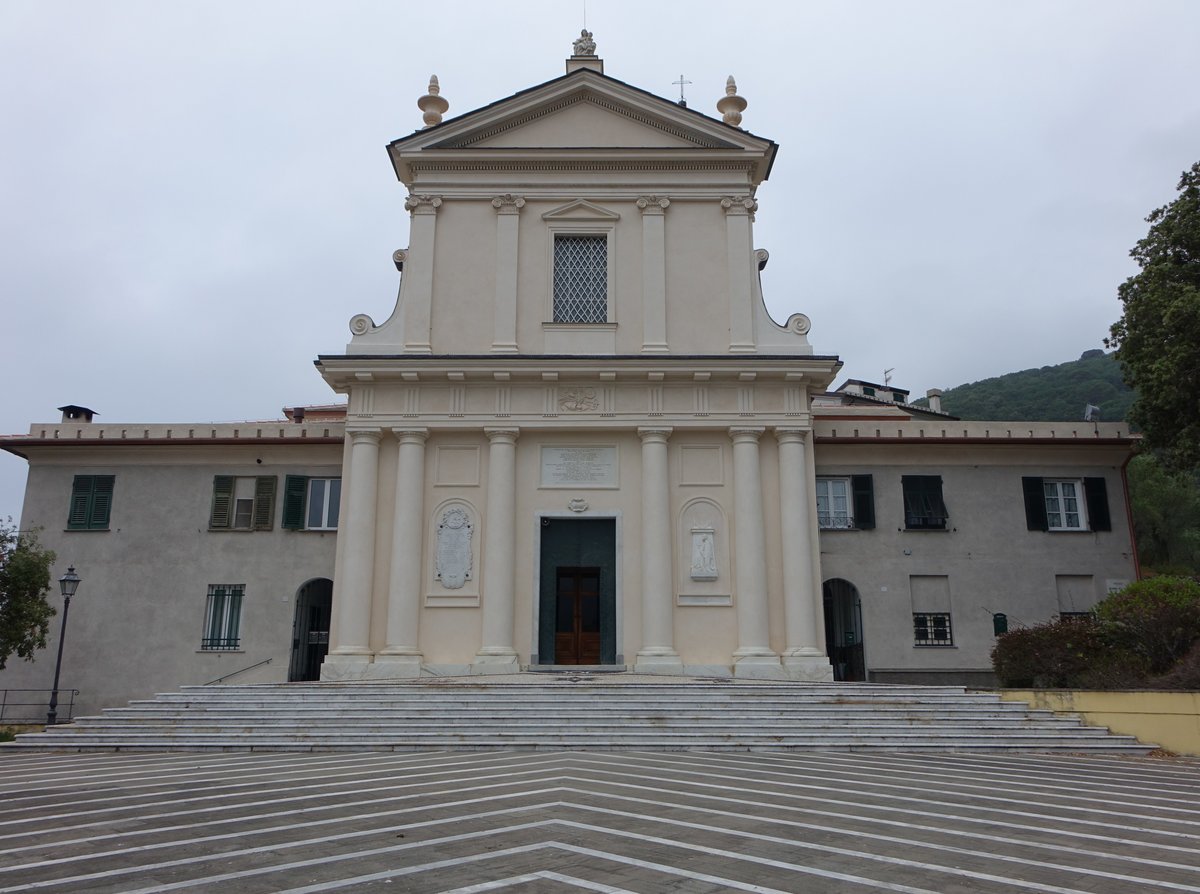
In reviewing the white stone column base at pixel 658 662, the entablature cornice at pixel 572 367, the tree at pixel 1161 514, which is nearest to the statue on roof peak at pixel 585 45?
the entablature cornice at pixel 572 367

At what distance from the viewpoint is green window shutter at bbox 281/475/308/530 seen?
2394cm

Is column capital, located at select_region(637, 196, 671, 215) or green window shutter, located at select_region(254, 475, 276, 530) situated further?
green window shutter, located at select_region(254, 475, 276, 530)

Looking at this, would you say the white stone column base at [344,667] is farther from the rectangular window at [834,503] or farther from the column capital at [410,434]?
the rectangular window at [834,503]

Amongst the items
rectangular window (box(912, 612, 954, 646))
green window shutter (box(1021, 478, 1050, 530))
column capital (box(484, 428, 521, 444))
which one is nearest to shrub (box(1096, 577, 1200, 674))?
rectangular window (box(912, 612, 954, 646))

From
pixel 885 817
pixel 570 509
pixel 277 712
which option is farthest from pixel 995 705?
pixel 277 712

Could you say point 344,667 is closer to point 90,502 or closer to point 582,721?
point 582,721

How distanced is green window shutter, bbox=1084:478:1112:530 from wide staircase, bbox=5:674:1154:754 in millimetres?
10292

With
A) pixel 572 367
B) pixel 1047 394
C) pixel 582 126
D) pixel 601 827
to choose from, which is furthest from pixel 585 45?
pixel 1047 394

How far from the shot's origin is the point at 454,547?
837 inches

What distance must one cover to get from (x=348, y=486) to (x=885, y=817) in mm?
16077

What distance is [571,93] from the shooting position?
23.9 metres

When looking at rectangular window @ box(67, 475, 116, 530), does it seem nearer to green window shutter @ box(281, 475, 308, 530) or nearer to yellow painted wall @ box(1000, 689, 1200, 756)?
green window shutter @ box(281, 475, 308, 530)

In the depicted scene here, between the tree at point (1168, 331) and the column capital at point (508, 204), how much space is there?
49.0 ft

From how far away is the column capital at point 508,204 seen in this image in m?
23.4
